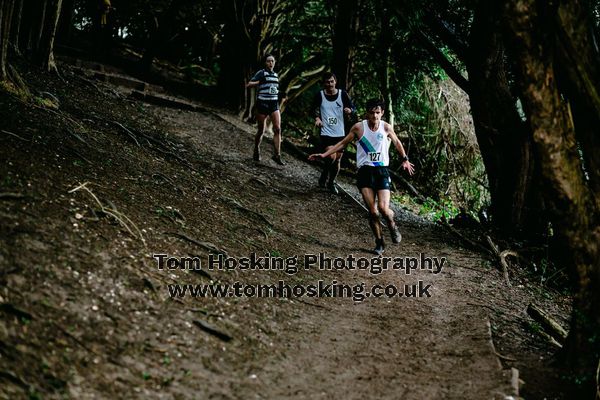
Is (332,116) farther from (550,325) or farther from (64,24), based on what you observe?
(64,24)

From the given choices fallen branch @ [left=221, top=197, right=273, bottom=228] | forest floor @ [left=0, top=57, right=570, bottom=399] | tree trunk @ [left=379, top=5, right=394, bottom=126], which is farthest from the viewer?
tree trunk @ [left=379, top=5, right=394, bottom=126]

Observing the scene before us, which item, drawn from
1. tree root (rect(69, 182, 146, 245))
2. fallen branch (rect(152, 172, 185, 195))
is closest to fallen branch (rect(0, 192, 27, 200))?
tree root (rect(69, 182, 146, 245))

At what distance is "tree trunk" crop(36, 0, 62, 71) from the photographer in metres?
11.7

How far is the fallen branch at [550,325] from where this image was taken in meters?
6.43

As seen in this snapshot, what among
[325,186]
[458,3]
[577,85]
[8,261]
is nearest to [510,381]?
[577,85]

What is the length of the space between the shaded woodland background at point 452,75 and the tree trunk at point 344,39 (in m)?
0.03

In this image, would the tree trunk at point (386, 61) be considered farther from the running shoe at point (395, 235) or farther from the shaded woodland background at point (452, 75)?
the running shoe at point (395, 235)

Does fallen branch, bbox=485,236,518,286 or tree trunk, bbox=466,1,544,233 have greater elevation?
tree trunk, bbox=466,1,544,233

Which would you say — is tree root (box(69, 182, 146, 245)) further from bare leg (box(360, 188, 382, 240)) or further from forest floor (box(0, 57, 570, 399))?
bare leg (box(360, 188, 382, 240))

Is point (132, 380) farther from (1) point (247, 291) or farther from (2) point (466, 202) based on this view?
(2) point (466, 202)

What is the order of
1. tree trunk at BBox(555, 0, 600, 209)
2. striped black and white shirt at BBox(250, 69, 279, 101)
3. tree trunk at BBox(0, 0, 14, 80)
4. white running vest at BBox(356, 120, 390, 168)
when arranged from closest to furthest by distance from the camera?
tree trunk at BBox(555, 0, 600, 209) < tree trunk at BBox(0, 0, 14, 80) < white running vest at BBox(356, 120, 390, 168) < striped black and white shirt at BBox(250, 69, 279, 101)

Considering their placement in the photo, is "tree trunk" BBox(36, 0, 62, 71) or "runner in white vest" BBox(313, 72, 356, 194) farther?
"tree trunk" BBox(36, 0, 62, 71)

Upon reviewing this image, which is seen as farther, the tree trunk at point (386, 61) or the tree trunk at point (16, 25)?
the tree trunk at point (386, 61)

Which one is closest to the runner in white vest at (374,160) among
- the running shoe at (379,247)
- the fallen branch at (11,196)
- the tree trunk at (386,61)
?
the running shoe at (379,247)
